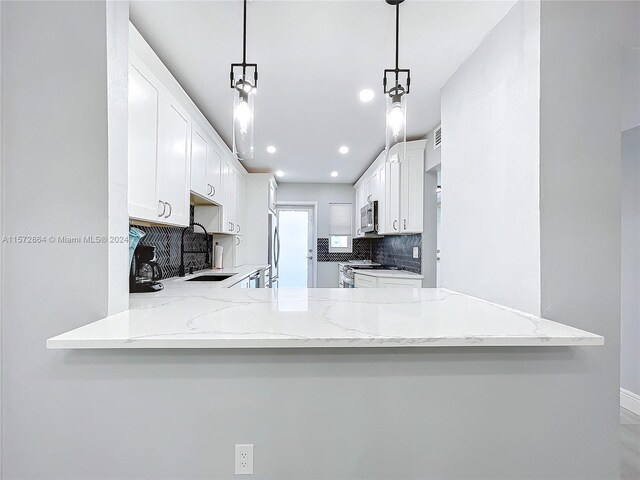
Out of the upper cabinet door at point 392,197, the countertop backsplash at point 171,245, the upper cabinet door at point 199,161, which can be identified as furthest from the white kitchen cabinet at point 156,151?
the upper cabinet door at point 392,197

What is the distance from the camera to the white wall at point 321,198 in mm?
6039

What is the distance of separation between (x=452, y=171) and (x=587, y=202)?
80cm

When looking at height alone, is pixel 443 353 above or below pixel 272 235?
below

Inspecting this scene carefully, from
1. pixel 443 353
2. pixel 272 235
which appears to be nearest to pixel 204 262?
pixel 272 235

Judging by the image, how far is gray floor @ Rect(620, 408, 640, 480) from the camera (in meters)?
1.82

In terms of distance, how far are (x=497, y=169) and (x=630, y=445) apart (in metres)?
2.18

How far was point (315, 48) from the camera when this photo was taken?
1832 mm

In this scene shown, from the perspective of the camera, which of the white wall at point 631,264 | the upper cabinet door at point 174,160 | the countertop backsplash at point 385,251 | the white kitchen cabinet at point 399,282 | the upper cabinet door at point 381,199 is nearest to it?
the upper cabinet door at point 174,160

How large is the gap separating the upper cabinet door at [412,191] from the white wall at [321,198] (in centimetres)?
258

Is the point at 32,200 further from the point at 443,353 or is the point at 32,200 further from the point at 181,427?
the point at 443,353

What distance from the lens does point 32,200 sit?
1138 millimetres

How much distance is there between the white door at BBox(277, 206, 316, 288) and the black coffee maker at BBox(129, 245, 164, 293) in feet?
14.0

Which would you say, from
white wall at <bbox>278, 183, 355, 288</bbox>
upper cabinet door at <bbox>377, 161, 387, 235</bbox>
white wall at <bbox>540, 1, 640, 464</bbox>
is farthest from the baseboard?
white wall at <bbox>278, 183, 355, 288</bbox>

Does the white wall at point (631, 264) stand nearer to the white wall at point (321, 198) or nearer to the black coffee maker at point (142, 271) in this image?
the black coffee maker at point (142, 271)
